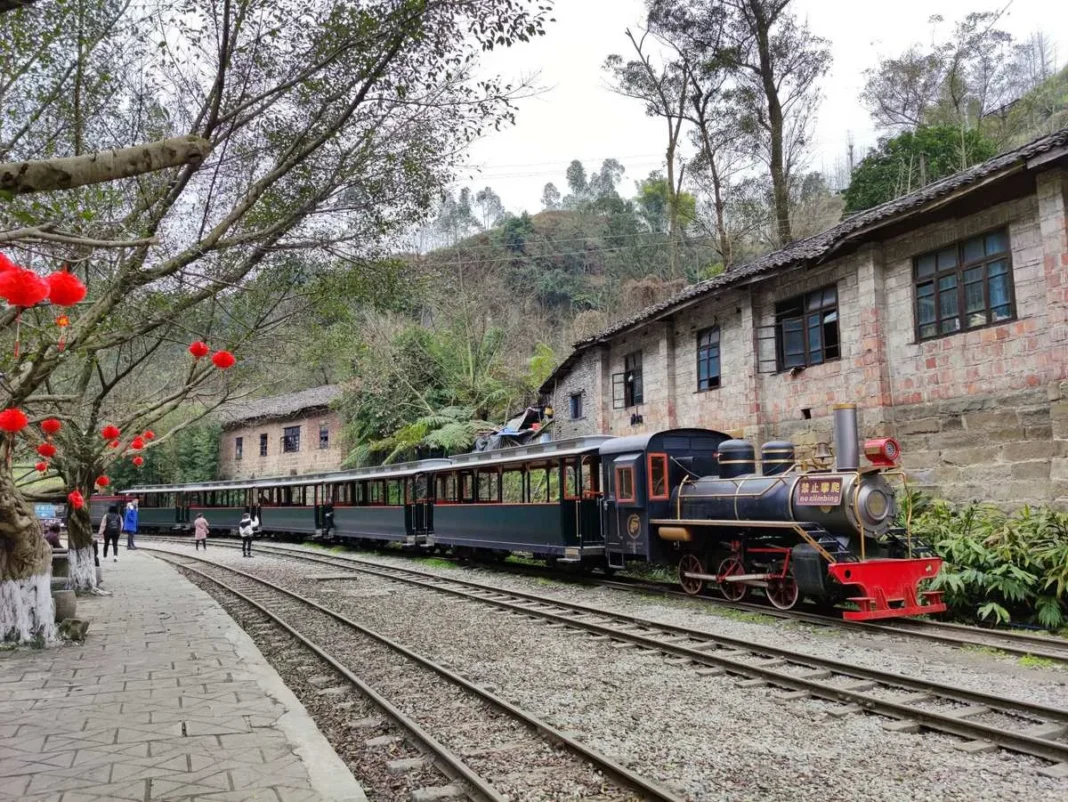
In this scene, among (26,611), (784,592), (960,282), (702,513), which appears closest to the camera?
(26,611)

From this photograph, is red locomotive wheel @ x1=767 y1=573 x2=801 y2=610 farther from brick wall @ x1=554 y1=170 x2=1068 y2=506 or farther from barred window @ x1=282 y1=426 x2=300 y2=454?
barred window @ x1=282 y1=426 x2=300 y2=454

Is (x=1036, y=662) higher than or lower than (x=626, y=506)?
lower

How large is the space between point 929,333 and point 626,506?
5576mm

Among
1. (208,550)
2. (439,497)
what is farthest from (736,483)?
(208,550)

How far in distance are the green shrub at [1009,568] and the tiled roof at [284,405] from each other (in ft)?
99.3

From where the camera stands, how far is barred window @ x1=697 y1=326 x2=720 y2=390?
1720 cm

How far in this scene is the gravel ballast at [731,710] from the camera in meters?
4.41

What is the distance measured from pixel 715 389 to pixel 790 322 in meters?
2.53

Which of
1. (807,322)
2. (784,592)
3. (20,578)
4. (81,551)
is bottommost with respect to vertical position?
(784,592)

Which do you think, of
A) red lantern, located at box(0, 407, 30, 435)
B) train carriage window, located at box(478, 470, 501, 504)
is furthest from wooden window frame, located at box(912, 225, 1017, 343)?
red lantern, located at box(0, 407, 30, 435)

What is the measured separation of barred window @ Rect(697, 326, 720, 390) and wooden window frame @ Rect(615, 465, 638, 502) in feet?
18.3

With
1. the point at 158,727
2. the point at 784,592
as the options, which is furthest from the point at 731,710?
the point at 784,592

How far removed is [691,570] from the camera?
11625mm

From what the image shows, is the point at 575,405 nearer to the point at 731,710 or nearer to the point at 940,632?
the point at 940,632
